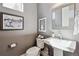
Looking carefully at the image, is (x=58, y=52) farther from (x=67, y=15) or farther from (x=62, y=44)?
(x=67, y=15)

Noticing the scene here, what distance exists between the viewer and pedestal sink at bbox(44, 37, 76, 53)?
1333 mm

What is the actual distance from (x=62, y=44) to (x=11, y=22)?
70 cm

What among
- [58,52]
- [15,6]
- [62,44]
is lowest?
[58,52]

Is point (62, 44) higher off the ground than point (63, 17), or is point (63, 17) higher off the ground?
point (63, 17)

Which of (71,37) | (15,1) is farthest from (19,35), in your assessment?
(71,37)

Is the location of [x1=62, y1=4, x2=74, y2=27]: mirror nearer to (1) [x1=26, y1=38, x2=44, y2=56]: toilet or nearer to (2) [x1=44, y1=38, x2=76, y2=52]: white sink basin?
(2) [x1=44, y1=38, x2=76, y2=52]: white sink basin

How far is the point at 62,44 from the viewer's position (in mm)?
1356

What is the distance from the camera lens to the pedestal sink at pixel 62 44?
1.33 m

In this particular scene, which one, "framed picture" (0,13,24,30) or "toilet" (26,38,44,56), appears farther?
"toilet" (26,38,44,56)

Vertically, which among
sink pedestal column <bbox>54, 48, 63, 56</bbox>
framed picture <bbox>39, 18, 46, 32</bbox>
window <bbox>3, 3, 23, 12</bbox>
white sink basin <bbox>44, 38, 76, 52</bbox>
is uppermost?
window <bbox>3, 3, 23, 12</bbox>

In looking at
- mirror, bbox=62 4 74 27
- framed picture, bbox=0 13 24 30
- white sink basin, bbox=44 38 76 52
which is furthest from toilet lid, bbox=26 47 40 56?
mirror, bbox=62 4 74 27

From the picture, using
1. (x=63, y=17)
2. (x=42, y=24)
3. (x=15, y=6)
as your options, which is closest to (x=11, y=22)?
(x=15, y=6)

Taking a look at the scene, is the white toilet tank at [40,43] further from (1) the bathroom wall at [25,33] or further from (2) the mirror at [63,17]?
(2) the mirror at [63,17]

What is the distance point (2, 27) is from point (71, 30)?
84cm
